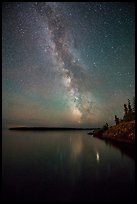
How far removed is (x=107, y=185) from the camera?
778 inches

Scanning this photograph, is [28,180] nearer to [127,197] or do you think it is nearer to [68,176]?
[68,176]

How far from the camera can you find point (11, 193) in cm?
1764

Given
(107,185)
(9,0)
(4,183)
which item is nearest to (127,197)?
(107,185)

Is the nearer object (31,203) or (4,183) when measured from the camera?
(31,203)

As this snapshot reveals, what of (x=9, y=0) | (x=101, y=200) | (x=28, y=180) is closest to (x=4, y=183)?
(x=28, y=180)

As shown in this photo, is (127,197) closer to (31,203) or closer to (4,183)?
(31,203)

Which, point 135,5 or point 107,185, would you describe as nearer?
point 135,5

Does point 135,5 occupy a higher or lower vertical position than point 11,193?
higher

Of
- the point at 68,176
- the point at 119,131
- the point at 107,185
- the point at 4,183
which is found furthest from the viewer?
the point at 119,131

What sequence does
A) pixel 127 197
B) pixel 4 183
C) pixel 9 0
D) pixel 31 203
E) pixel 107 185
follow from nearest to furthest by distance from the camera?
pixel 31 203 → pixel 127 197 → pixel 9 0 → pixel 107 185 → pixel 4 183

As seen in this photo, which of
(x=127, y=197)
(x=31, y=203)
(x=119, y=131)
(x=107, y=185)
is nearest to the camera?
(x=31, y=203)

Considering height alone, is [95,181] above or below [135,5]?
below

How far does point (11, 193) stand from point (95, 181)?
25.9 feet

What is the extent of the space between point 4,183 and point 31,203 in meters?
6.73
